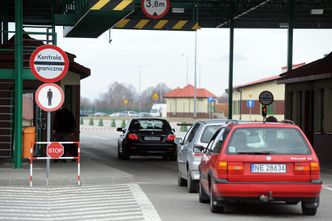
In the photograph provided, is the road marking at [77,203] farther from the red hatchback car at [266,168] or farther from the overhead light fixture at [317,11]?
the overhead light fixture at [317,11]

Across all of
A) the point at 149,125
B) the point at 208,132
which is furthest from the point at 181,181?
the point at 149,125

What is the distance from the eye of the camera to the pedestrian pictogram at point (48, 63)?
18375mm

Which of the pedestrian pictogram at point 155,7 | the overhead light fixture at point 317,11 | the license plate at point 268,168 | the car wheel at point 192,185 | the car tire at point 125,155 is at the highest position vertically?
the overhead light fixture at point 317,11

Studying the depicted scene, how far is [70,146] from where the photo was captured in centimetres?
2591

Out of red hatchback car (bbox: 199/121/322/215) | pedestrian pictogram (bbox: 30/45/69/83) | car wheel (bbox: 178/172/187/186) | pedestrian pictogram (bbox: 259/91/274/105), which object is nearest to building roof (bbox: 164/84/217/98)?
pedestrian pictogram (bbox: 259/91/274/105)

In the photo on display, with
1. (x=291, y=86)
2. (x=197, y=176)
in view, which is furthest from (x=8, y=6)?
(x=197, y=176)

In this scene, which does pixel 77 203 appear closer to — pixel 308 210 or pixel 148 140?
pixel 308 210

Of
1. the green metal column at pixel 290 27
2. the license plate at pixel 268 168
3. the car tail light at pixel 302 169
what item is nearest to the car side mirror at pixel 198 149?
the license plate at pixel 268 168

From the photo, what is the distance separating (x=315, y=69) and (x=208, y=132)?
1663cm

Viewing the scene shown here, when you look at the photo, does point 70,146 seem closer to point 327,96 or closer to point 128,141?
point 128,141

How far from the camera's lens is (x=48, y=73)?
60.5 feet

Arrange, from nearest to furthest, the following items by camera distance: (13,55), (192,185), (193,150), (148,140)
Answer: (193,150), (192,185), (13,55), (148,140)

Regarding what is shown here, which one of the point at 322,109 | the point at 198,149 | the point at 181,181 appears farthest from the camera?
the point at 322,109

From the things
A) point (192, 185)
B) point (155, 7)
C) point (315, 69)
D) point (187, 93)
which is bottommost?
point (192, 185)
